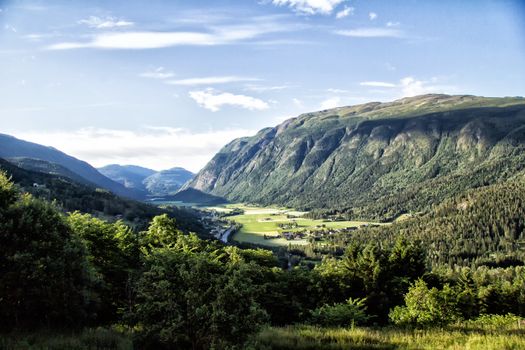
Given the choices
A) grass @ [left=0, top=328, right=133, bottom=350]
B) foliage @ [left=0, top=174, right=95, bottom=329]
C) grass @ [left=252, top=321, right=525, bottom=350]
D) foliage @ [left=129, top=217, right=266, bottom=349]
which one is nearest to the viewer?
foliage @ [left=129, top=217, right=266, bottom=349]

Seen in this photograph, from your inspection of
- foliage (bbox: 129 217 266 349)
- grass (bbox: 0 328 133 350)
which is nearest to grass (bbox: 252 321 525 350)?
foliage (bbox: 129 217 266 349)

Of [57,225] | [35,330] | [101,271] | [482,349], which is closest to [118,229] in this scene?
[101,271]

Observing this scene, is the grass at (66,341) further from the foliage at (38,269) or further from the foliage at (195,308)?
the foliage at (195,308)

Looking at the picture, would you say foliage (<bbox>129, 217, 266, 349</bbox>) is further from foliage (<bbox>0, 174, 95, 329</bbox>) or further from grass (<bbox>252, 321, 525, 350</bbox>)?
foliage (<bbox>0, 174, 95, 329</bbox>)

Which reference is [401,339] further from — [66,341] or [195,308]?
[66,341]

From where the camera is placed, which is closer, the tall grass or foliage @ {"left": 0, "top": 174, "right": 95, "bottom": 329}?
the tall grass

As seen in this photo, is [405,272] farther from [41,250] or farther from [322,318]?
[41,250]

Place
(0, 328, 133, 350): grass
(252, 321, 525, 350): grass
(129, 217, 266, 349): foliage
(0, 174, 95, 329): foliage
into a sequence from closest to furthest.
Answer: (129, 217, 266, 349): foliage < (0, 328, 133, 350): grass < (252, 321, 525, 350): grass < (0, 174, 95, 329): foliage
